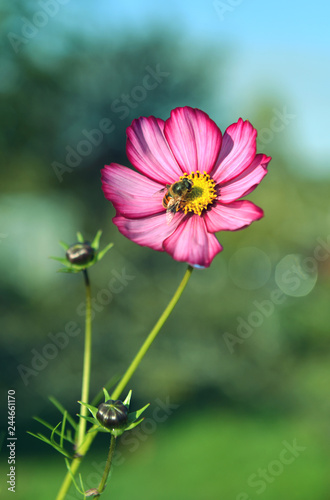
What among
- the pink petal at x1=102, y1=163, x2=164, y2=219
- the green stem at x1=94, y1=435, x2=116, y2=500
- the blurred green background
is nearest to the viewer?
the green stem at x1=94, y1=435, x2=116, y2=500

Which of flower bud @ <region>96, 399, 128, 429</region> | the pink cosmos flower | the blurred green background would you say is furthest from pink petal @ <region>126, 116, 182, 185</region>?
the blurred green background

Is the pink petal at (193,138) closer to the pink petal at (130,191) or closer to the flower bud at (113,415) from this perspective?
the pink petal at (130,191)

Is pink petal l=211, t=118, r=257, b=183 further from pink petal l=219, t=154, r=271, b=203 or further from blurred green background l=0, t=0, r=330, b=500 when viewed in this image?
blurred green background l=0, t=0, r=330, b=500

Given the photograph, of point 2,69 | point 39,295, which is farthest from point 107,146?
point 39,295

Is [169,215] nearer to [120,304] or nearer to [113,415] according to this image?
[113,415]

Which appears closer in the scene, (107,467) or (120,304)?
(107,467)

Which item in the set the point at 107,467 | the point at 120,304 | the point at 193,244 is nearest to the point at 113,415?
the point at 107,467
